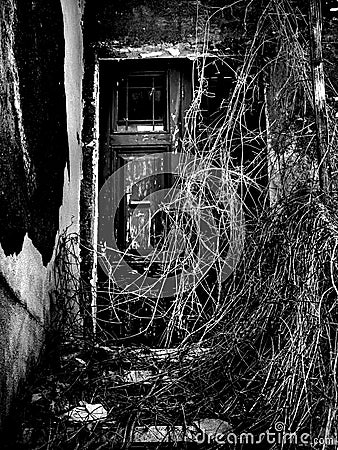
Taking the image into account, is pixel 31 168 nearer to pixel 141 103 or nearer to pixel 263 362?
pixel 263 362

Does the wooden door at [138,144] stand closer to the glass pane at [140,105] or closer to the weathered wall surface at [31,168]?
the glass pane at [140,105]

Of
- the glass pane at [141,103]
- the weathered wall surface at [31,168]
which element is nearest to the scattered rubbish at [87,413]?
the weathered wall surface at [31,168]

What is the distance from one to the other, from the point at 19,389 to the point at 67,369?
44 cm

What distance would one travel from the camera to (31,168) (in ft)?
8.20

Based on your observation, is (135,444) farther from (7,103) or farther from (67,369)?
(7,103)

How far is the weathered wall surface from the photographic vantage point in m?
2.12

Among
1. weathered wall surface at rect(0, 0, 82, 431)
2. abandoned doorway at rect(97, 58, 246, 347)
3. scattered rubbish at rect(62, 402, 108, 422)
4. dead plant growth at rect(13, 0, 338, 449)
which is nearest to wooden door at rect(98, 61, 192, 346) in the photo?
abandoned doorway at rect(97, 58, 246, 347)

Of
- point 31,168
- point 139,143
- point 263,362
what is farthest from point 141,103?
point 263,362

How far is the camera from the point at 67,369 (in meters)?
2.66

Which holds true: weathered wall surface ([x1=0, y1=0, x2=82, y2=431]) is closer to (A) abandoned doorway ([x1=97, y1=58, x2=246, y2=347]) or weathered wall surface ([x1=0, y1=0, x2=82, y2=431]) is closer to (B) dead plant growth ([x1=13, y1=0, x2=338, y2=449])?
(B) dead plant growth ([x1=13, y1=0, x2=338, y2=449])

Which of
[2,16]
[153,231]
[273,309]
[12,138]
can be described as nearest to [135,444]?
[273,309]

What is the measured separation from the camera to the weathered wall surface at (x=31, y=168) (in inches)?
83.4

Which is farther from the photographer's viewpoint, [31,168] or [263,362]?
[31,168]

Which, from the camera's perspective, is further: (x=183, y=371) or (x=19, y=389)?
(x=183, y=371)
